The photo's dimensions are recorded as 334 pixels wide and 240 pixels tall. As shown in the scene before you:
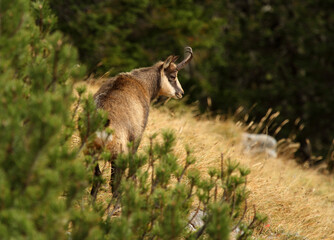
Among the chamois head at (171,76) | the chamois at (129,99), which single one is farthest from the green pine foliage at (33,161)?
the chamois head at (171,76)

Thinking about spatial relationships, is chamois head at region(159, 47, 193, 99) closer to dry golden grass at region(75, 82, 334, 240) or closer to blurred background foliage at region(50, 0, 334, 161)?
dry golden grass at region(75, 82, 334, 240)

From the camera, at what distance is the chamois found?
15.4ft

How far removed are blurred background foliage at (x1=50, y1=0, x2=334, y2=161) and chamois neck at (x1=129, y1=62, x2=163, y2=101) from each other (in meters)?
5.91

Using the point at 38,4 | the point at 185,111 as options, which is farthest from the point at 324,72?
the point at 38,4

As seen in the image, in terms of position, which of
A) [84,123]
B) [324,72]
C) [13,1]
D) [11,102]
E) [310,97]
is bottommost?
[310,97]

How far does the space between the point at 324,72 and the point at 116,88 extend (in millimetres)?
14274

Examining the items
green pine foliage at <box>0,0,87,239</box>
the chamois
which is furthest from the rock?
green pine foliage at <box>0,0,87,239</box>

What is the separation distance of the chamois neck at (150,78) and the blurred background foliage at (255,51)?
233 inches

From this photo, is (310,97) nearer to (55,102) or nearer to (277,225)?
(277,225)

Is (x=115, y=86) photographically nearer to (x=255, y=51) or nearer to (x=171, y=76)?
(x=171, y=76)

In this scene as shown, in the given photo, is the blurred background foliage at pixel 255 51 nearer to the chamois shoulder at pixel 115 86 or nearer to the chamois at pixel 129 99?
the chamois at pixel 129 99

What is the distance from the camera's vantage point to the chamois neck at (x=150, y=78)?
6.43 m

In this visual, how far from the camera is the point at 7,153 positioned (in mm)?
2553

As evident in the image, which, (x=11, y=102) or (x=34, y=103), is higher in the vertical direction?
(x=34, y=103)
